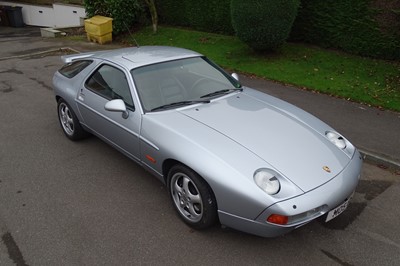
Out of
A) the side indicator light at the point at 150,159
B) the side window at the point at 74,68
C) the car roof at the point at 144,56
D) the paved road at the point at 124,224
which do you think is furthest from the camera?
the side window at the point at 74,68

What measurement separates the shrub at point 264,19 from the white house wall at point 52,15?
35.8 feet

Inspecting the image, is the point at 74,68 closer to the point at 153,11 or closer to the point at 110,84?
the point at 110,84

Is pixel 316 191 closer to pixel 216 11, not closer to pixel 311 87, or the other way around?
pixel 311 87

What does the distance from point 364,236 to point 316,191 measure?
0.87 metres

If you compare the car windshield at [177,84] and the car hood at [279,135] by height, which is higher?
the car windshield at [177,84]

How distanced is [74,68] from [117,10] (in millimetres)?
8241

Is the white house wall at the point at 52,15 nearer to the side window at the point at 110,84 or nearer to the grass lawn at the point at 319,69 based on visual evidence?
the grass lawn at the point at 319,69

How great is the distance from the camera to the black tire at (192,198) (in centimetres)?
296

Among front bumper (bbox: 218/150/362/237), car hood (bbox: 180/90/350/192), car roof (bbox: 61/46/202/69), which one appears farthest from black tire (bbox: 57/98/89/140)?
front bumper (bbox: 218/150/362/237)

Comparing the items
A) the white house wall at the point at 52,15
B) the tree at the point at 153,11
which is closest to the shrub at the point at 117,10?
the tree at the point at 153,11

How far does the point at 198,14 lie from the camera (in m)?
12.4

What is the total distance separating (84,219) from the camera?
133 inches

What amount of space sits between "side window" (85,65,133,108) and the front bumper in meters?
1.75

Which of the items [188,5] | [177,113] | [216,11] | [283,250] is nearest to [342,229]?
[283,250]
